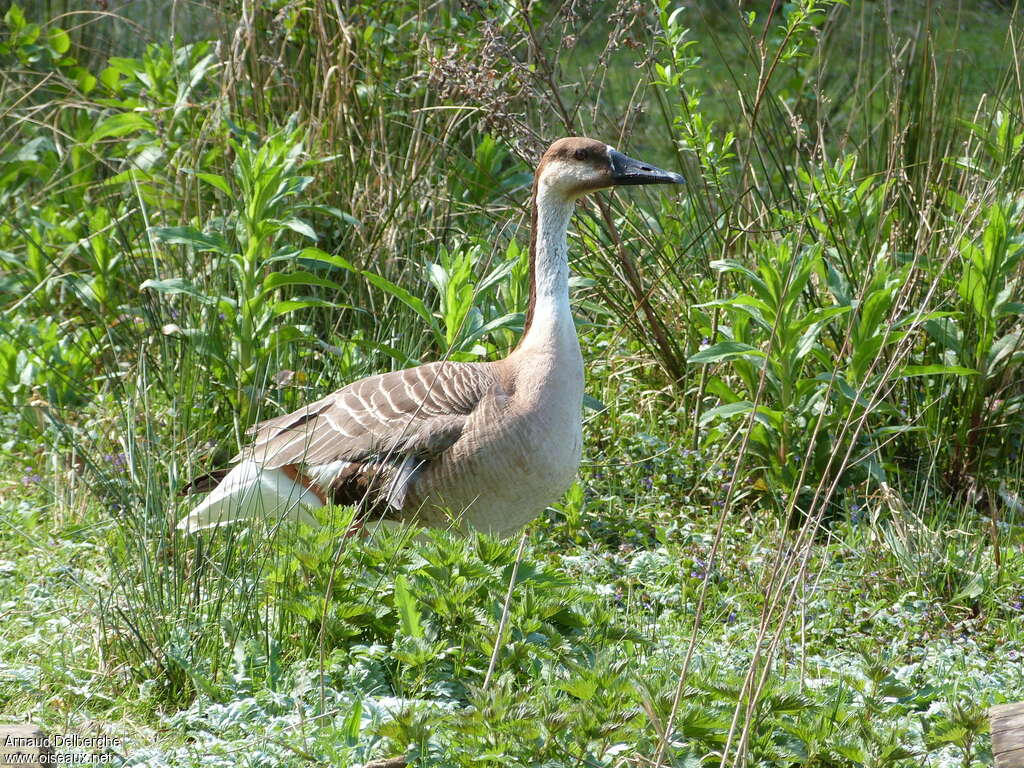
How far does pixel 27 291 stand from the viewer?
538 centimetres

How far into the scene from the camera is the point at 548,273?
3.99 meters

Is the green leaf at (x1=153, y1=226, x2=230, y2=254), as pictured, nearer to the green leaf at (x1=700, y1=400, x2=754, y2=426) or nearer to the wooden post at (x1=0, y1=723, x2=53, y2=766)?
the green leaf at (x1=700, y1=400, x2=754, y2=426)

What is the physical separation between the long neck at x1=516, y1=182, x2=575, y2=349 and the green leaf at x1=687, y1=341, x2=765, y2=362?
1.79ft

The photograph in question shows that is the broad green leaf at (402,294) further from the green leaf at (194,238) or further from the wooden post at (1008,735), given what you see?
the wooden post at (1008,735)

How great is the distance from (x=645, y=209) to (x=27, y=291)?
2.84m

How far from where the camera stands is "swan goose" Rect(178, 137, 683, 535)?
375cm

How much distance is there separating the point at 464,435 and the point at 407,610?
3.34 feet

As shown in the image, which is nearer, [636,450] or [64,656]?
[64,656]

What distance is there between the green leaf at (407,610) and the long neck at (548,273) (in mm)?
1233

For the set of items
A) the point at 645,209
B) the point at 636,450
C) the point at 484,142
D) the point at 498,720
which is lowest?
the point at 636,450

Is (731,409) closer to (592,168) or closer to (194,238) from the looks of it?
(592,168)

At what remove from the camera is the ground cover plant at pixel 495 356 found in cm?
269

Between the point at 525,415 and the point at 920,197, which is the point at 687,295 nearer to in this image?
the point at 920,197

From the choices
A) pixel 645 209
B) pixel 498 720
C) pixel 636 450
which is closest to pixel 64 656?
pixel 498 720
